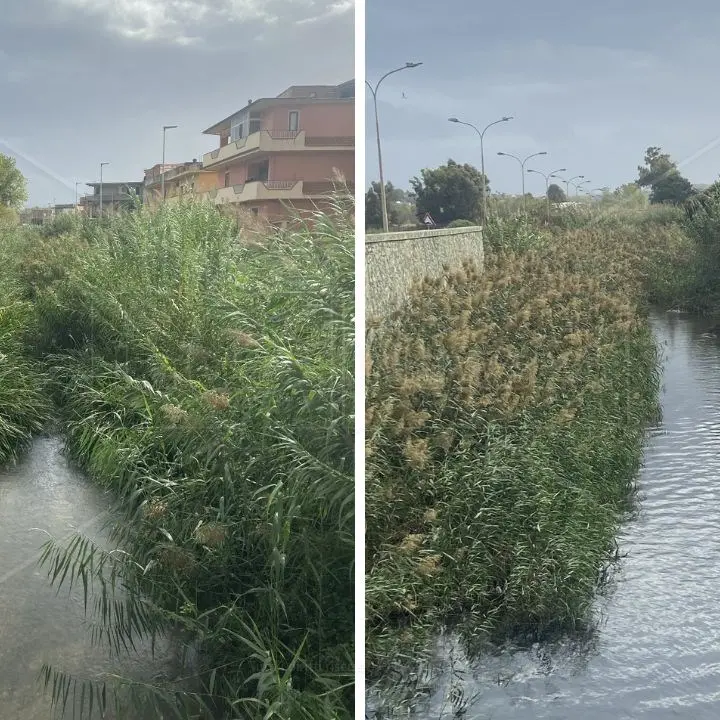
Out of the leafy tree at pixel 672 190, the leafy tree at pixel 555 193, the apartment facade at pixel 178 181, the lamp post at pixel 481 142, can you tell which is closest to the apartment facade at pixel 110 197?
the apartment facade at pixel 178 181

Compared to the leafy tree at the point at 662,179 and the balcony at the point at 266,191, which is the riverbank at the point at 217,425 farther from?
the leafy tree at the point at 662,179

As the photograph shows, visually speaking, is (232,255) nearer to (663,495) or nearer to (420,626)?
(420,626)

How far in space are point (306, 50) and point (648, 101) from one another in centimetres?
88

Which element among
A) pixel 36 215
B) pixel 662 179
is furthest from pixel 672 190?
pixel 36 215

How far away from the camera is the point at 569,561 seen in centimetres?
204

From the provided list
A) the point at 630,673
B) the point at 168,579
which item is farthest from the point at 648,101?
the point at 168,579

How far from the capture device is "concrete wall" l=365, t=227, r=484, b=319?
2.10 metres

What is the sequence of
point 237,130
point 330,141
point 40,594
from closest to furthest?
point 40,594 → point 237,130 → point 330,141

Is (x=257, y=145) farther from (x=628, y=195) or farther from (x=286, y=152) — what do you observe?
(x=628, y=195)

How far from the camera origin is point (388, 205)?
2.11 metres

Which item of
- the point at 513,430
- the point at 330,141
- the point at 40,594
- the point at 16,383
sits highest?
the point at 330,141

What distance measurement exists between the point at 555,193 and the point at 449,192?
0.80 feet

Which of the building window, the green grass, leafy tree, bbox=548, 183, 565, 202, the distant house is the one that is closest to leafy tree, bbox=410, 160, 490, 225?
leafy tree, bbox=548, 183, 565, 202

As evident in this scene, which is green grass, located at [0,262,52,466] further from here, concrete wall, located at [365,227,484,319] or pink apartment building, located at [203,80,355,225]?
concrete wall, located at [365,227,484,319]
